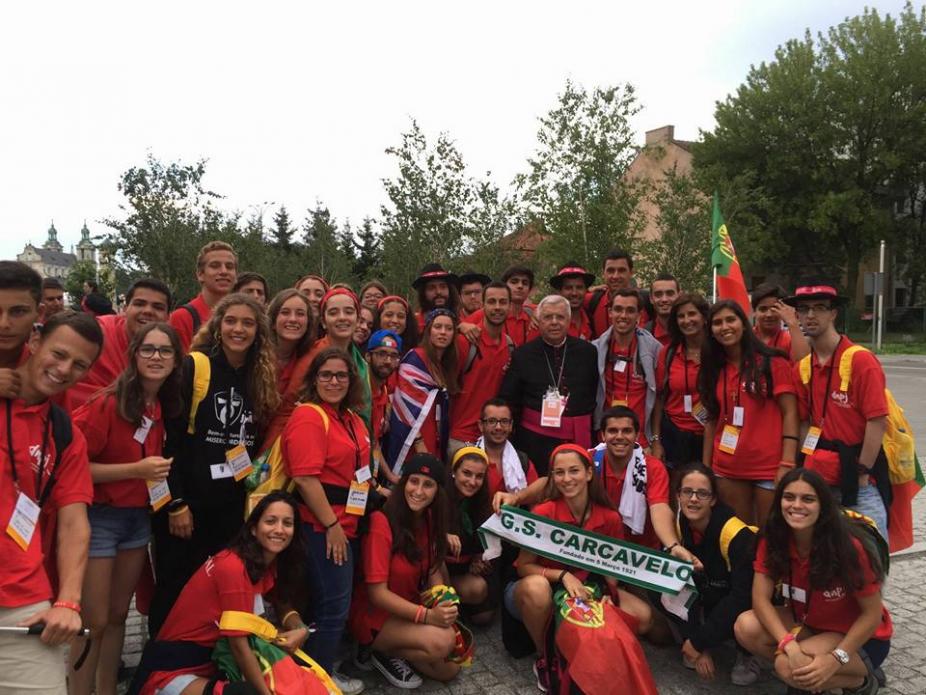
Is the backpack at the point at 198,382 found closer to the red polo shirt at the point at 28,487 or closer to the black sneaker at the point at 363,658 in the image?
the red polo shirt at the point at 28,487

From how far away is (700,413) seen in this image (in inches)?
200

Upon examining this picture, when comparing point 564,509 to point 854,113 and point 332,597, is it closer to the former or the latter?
point 332,597

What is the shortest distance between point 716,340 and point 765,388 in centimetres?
48

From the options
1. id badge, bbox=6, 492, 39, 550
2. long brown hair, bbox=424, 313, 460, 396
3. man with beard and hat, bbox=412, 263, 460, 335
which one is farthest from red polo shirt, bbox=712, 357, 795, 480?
id badge, bbox=6, 492, 39, 550

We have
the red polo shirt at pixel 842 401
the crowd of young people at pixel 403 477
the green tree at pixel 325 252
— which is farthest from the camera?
the green tree at pixel 325 252

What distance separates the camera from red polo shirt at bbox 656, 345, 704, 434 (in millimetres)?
5109

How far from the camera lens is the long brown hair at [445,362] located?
519cm

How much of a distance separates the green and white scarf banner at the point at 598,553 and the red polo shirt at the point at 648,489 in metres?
0.32

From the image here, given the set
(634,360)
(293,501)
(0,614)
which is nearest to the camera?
(0,614)

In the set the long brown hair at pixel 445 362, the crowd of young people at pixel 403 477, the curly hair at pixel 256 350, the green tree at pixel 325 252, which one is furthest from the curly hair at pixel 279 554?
the green tree at pixel 325 252

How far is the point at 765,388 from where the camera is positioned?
15.4 ft

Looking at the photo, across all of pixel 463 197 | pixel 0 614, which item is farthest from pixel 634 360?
pixel 463 197

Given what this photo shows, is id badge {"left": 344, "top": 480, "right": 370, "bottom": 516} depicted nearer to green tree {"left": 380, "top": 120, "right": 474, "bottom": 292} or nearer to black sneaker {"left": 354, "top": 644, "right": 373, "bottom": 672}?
black sneaker {"left": 354, "top": 644, "right": 373, "bottom": 672}

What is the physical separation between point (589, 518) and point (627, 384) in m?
1.36
